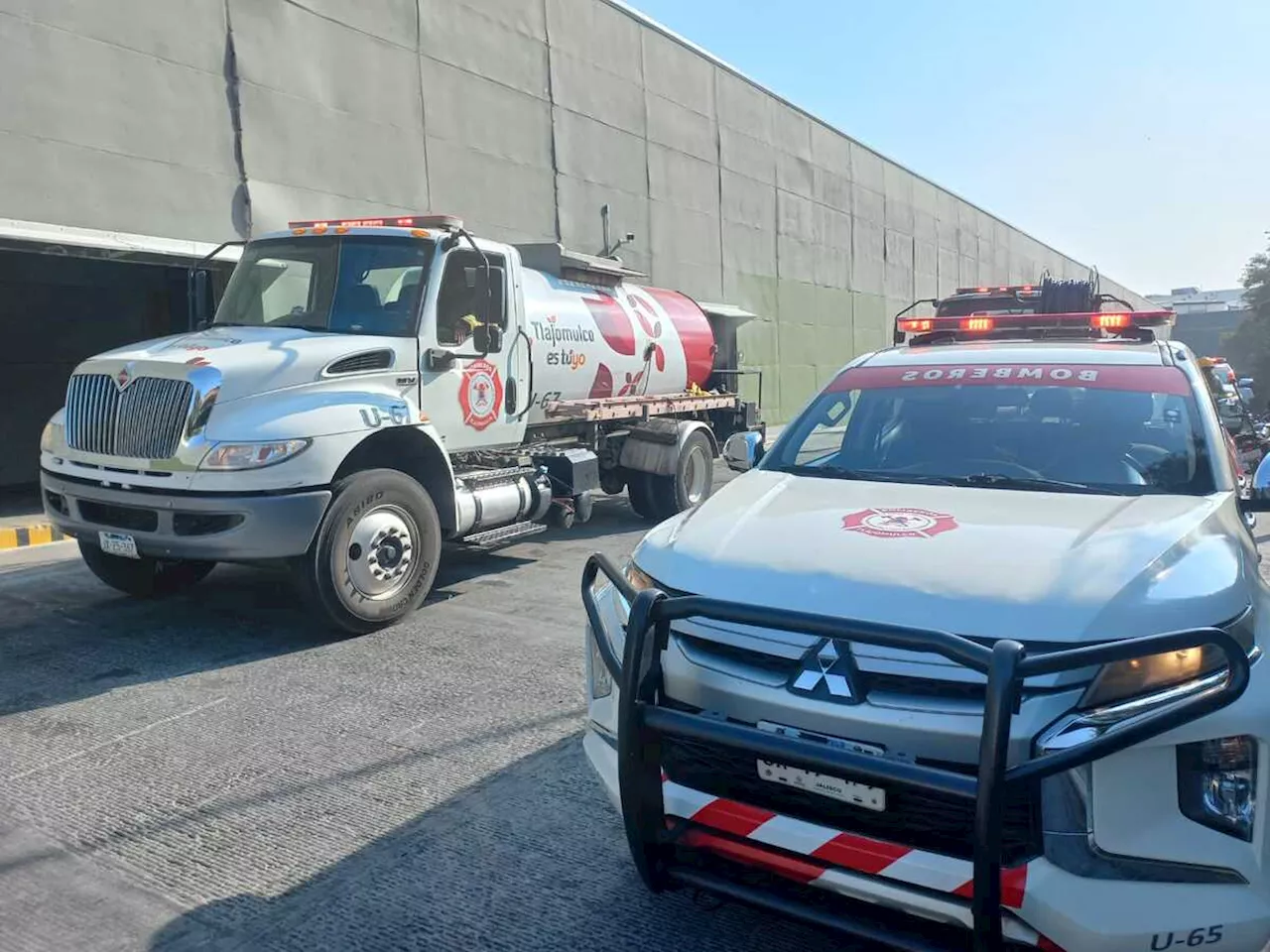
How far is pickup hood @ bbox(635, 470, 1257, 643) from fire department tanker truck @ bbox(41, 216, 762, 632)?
10.5 ft

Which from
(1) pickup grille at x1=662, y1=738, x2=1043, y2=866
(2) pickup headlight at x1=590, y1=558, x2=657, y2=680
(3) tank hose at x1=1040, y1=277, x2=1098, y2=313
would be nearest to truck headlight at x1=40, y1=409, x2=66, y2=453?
(2) pickup headlight at x1=590, y1=558, x2=657, y2=680

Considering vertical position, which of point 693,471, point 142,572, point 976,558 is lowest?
point 142,572

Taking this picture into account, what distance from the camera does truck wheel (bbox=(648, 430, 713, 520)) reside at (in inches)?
406

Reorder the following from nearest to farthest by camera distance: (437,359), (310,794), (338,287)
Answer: (310,794) → (338,287) → (437,359)

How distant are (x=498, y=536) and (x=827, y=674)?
536 centimetres

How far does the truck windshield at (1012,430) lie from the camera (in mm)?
3500

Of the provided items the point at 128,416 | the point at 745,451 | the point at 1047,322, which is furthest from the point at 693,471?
the point at 128,416

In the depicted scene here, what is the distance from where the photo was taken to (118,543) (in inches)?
229

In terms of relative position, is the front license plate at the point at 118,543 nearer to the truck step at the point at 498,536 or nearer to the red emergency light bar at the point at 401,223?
the truck step at the point at 498,536

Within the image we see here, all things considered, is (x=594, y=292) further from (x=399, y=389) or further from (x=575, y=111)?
(x=575, y=111)

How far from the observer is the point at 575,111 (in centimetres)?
1723

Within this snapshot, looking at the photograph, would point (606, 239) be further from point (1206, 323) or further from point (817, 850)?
point (1206, 323)

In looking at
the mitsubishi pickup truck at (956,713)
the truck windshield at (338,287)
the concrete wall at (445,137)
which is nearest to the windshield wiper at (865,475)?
the mitsubishi pickup truck at (956,713)

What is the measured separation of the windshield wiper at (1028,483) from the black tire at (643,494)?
6843 mm
